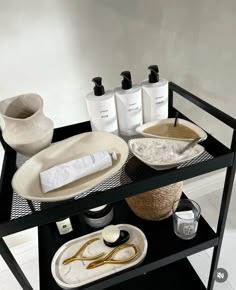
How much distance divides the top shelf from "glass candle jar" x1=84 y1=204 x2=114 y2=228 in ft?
0.96

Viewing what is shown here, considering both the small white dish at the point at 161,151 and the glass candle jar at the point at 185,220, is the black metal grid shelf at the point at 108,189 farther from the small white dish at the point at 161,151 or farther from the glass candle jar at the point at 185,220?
the glass candle jar at the point at 185,220

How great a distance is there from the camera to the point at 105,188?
0.63 m

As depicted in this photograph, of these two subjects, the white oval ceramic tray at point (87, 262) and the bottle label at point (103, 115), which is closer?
the bottle label at point (103, 115)

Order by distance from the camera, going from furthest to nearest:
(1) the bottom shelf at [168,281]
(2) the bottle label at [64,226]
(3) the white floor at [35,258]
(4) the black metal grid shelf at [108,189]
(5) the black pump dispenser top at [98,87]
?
(3) the white floor at [35,258] → (1) the bottom shelf at [168,281] → (2) the bottle label at [64,226] → (5) the black pump dispenser top at [98,87] → (4) the black metal grid shelf at [108,189]

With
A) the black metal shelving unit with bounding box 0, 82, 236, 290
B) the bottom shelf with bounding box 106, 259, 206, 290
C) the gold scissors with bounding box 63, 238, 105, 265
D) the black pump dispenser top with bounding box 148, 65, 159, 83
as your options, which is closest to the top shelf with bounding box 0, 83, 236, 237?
the black metal shelving unit with bounding box 0, 82, 236, 290

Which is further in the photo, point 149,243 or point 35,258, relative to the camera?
point 35,258

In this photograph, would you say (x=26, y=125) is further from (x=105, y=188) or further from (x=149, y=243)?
(x=149, y=243)

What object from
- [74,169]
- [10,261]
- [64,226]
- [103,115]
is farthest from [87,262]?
[103,115]

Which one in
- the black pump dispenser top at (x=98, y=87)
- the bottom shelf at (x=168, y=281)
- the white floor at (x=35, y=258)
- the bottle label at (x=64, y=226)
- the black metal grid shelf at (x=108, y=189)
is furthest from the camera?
the white floor at (x=35, y=258)

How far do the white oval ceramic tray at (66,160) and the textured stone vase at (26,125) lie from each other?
34 millimetres

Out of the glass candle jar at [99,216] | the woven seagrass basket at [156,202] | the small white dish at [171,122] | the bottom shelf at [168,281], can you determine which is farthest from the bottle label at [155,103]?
the bottom shelf at [168,281]

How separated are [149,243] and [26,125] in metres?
0.54

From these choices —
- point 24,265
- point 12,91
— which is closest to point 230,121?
point 12,91

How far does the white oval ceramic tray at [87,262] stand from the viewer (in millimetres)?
806
